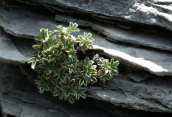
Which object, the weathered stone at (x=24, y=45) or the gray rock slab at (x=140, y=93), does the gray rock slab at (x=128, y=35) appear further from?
the weathered stone at (x=24, y=45)

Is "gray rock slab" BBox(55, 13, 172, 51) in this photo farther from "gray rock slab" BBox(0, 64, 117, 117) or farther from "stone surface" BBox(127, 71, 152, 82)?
"gray rock slab" BBox(0, 64, 117, 117)

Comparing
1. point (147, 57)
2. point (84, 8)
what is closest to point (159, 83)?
point (147, 57)

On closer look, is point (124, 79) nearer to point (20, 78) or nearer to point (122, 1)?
point (122, 1)

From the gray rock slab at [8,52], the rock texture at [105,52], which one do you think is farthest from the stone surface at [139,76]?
the gray rock slab at [8,52]

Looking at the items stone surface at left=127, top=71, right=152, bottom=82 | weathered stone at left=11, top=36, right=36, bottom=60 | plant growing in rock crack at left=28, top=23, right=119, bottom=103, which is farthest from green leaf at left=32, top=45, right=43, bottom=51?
stone surface at left=127, top=71, right=152, bottom=82

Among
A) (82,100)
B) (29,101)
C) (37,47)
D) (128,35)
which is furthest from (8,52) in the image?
(128,35)

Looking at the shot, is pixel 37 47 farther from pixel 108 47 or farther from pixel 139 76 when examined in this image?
pixel 139 76
